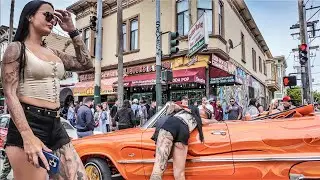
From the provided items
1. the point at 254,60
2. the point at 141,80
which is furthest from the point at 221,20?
the point at 254,60

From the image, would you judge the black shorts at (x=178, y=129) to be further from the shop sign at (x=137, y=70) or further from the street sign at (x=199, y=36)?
the shop sign at (x=137, y=70)

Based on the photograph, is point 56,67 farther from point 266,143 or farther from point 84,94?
point 84,94

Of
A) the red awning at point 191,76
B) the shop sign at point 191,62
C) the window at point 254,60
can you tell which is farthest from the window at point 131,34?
the window at point 254,60

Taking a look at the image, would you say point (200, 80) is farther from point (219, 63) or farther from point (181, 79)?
point (219, 63)

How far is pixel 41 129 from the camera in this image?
2.46 m

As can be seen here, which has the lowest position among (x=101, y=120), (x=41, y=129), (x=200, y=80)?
(x=101, y=120)

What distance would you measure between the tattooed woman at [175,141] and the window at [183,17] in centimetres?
1428

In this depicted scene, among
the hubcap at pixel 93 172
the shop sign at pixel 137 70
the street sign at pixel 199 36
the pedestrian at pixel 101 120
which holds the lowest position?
the hubcap at pixel 93 172

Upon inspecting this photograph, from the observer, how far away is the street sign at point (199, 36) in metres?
14.8

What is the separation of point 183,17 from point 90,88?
8.61 metres

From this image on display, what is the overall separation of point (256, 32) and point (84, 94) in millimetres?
15152

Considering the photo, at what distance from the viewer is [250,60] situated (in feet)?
92.1

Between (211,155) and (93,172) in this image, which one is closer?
(211,155)

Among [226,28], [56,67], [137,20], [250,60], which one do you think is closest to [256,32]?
[250,60]
